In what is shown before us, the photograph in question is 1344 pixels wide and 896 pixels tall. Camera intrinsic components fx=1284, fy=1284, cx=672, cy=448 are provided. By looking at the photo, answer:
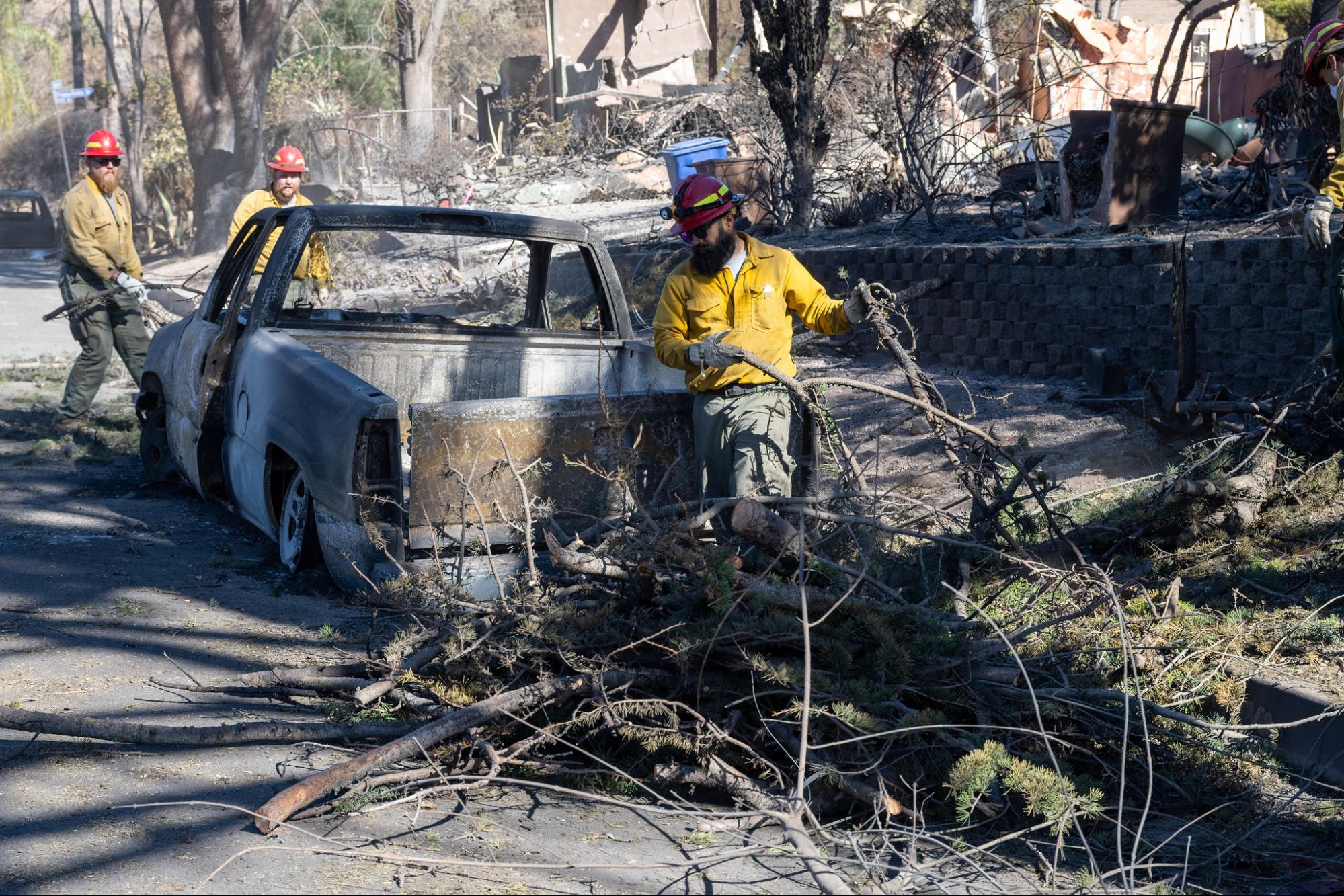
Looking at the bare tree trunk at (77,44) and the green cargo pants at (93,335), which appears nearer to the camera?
the green cargo pants at (93,335)

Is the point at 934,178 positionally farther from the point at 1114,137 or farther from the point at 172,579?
the point at 172,579

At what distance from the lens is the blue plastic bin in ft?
45.3

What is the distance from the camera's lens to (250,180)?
79.2 ft

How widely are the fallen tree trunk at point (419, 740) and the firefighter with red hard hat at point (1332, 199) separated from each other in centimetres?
383

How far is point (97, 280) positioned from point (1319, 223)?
7.94 meters

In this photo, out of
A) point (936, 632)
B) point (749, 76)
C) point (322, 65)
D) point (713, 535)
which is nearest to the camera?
point (936, 632)

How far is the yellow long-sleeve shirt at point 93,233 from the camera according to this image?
911 centimetres

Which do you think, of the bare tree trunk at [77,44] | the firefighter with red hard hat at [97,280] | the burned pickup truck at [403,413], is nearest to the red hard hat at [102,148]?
the firefighter with red hard hat at [97,280]

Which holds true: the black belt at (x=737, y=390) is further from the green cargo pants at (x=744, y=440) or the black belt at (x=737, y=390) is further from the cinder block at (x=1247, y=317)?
the cinder block at (x=1247, y=317)

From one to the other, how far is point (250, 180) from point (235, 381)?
19409 mm

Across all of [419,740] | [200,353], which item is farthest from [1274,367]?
[200,353]

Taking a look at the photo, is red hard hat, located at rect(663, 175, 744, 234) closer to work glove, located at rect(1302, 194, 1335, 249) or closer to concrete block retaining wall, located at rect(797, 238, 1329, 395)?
concrete block retaining wall, located at rect(797, 238, 1329, 395)

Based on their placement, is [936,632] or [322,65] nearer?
[936,632]

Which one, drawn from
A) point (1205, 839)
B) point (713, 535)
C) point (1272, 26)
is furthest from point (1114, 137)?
point (1272, 26)
